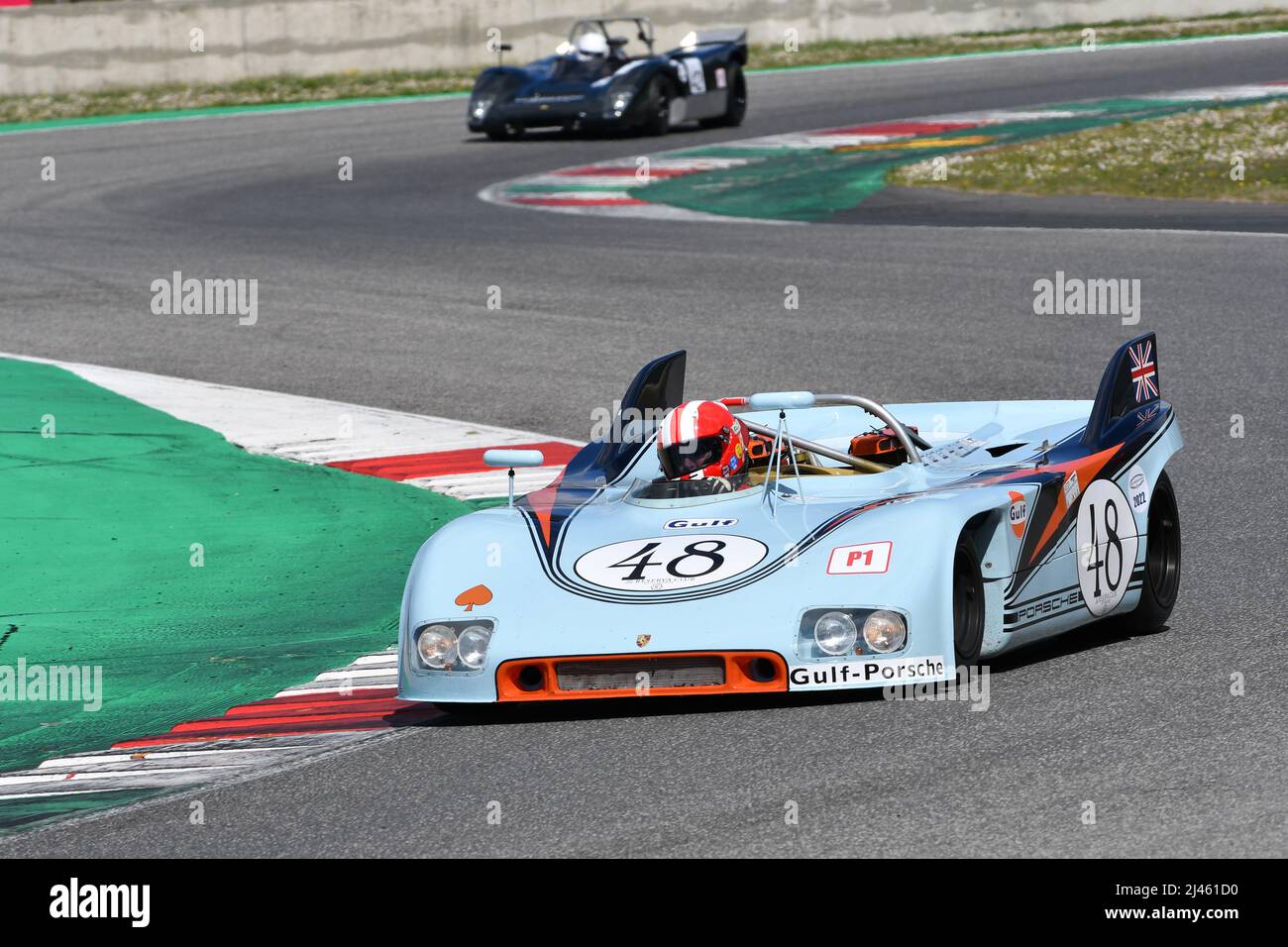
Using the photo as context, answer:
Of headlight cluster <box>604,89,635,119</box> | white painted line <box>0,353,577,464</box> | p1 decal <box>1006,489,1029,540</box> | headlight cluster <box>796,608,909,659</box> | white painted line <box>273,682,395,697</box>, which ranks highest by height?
headlight cluster <box>604,89,635,119</box>

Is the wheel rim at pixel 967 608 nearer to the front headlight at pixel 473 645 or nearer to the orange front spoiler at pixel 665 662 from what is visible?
the orange front spoiler at pixel 665 662

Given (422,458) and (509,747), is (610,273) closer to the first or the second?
(422,458)

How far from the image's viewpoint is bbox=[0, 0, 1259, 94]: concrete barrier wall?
1257 inches

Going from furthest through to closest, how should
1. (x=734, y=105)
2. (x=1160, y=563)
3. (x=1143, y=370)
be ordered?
(x=734, y=105), (x=1143, y=370), (x=1160, y=563)

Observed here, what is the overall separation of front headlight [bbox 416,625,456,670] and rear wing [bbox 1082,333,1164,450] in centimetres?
243

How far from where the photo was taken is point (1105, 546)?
7.03 metres

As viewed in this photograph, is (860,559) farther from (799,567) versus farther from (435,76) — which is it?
(435,76)

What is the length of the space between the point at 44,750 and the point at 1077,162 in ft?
53.1

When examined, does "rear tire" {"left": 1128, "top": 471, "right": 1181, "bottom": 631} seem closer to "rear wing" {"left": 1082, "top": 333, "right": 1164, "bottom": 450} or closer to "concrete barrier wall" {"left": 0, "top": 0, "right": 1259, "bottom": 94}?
"rear wing" {"left": 1082, "top": 333, "right": 1164, "bottom": 450}

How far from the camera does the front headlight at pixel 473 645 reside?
6.33m

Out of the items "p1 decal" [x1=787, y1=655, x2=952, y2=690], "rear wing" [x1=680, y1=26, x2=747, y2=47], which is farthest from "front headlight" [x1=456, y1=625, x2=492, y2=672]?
"rear wing" [x1=680, y1=26, x2=747, y2=47]

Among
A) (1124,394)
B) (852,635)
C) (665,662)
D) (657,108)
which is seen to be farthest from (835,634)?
(657,108)

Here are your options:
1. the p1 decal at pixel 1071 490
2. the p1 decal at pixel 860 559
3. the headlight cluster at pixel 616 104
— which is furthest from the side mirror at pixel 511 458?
the headlight cluster at pixel 616 104

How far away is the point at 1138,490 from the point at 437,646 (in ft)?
8.56
